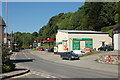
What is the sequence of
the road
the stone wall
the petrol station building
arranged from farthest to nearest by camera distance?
the petrol station building, the stone wall, the road

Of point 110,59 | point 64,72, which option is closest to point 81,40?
point 110,59

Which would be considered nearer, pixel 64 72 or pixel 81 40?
pixel 64 72

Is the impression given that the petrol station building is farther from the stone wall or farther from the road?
the road

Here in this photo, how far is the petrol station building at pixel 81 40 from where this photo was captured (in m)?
51.9

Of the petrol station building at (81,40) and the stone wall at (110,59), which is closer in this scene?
the stone wall at (110,59)

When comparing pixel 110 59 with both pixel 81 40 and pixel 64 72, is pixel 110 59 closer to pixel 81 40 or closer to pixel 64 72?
pixel 64 72

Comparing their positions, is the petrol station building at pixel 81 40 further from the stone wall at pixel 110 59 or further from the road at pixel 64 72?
the road at pixel 64 72

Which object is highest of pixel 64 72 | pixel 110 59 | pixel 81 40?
pixel 81 40

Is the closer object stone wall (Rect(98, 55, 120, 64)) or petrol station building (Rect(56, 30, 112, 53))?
stone wall (Rect(98, 55, 120, 64))

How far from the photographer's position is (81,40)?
5288 centimetres

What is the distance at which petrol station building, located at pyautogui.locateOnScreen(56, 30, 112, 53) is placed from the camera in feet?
170

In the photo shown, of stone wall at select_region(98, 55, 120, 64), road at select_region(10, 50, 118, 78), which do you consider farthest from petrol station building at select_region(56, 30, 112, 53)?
road at select_region(10, 50, 118, 78)

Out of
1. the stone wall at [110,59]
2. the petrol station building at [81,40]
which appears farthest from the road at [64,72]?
the petrol station building at [81,40]

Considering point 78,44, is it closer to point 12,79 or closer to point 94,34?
point 94,34
